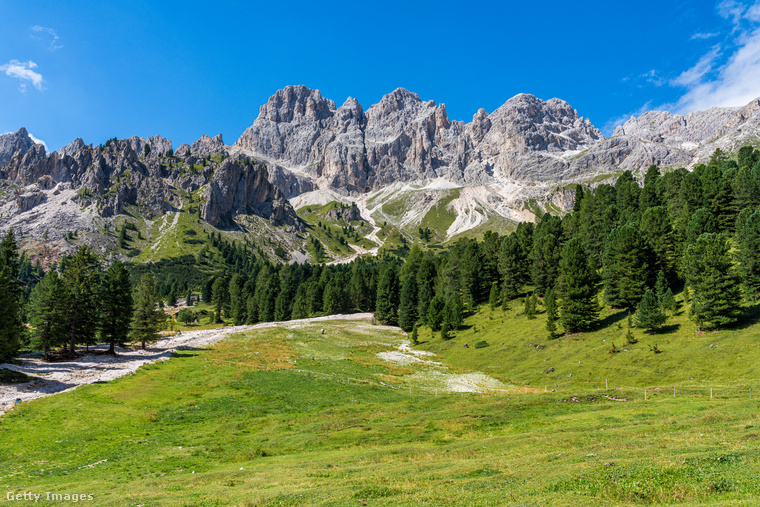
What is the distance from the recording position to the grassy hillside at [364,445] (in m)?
14.1

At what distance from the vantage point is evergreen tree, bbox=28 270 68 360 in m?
58.1

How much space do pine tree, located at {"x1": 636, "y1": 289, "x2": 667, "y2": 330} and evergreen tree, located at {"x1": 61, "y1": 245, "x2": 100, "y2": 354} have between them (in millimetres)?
85030

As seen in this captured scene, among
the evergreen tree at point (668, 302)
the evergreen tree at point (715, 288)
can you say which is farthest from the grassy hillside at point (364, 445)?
the evergreen tree at point (668, 302)

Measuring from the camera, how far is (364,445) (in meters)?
27.9

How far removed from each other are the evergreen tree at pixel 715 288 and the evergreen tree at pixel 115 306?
88927mm

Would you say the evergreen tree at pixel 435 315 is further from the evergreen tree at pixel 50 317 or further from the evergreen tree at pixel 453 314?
the evergreen tree at pixel 50 317

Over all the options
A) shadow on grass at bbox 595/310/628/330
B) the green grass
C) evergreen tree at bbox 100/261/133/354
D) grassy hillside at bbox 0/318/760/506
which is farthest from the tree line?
grassy hillside at bbox 0/318/760/506

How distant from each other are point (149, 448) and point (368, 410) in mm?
18382

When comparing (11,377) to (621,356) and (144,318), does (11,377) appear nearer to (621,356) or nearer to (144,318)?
(144,318)

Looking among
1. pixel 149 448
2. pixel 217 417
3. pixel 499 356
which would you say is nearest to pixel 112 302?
pixel 217 417

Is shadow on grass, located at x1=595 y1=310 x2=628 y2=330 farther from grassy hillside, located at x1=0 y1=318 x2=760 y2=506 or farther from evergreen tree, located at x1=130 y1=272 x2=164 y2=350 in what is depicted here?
evergreen tree, located at x1=130 y1=272 x2=164 y2=350

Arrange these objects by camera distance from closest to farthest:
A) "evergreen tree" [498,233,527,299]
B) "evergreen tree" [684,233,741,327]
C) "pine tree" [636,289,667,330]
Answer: "evergreen tree" [684,233,741,327], "pine tree" [636,289,667,330], "evergreen tree" [498,233,527,299]

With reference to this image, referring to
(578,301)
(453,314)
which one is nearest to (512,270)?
(453,314)

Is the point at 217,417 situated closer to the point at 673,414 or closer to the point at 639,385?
the point at 673,414
